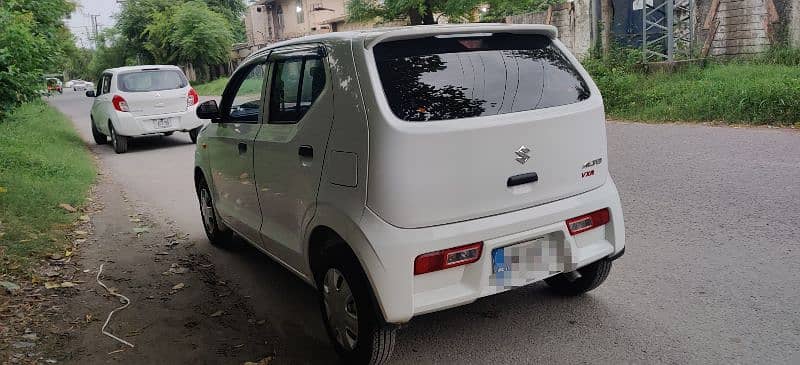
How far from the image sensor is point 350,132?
3205mm

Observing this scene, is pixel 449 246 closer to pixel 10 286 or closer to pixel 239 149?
pixel 239 149

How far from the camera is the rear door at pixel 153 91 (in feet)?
42.0

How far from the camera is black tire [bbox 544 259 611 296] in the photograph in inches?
156

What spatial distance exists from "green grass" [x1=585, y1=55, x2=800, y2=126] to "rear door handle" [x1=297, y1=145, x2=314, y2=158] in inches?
360

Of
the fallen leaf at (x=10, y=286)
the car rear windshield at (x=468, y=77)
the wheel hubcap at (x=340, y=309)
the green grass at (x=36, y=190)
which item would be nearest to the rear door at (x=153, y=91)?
the green grass at (x=36, y=190)

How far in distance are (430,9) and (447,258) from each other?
20.7 m

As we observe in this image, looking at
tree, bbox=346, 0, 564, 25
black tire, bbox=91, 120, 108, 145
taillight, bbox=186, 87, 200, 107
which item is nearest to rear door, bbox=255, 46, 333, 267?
taillight, bbox=186, 87, 200, 107

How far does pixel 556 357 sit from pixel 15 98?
8.77 metres

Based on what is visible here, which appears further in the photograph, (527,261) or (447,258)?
(527,261)

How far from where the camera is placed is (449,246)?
3064 millimetres

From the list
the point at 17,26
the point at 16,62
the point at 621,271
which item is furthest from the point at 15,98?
the point at 621,271

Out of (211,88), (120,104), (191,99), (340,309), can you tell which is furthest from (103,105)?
(211,88)

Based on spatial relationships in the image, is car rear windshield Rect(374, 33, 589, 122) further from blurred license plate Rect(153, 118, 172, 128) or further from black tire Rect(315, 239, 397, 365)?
blurred license plate Rect(153, 118, 172, 128)

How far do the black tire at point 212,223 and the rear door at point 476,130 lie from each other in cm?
309
